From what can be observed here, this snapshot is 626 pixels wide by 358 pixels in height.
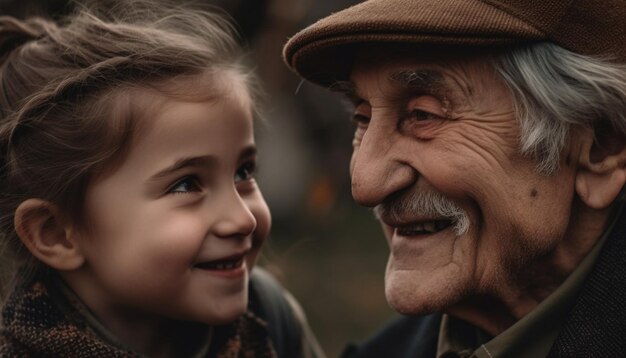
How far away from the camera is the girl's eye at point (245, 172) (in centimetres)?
325

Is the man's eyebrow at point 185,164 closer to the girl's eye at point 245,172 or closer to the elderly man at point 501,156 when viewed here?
the girl's eye at point 245,172

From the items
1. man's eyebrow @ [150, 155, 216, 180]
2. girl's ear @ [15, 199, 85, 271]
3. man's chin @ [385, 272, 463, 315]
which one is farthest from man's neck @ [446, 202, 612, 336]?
girl's ear @ [15, 199, 85, 271]

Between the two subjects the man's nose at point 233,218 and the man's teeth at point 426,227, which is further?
the man's nose at point 233,218

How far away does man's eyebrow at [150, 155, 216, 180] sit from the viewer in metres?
2.94

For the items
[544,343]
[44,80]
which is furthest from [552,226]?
[44,80]

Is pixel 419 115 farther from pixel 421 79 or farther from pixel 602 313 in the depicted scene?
pixel 602 313

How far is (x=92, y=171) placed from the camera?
2992 millimetres

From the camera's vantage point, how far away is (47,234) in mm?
3053

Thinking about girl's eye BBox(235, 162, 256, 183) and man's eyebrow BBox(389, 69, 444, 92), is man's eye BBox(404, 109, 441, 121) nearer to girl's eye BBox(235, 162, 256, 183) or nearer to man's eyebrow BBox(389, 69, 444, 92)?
man's eyebrow BBox(389, 69, 444, 92)

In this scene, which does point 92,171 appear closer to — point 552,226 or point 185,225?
point 185,225

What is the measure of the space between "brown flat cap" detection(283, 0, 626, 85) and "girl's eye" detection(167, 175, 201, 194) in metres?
0.81

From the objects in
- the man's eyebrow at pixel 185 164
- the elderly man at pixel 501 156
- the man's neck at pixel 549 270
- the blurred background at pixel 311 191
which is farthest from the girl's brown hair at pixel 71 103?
the blurred background at pixel 311 191

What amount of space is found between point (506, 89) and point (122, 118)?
4.38 feet

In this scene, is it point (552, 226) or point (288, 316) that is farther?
point (288, 316)
